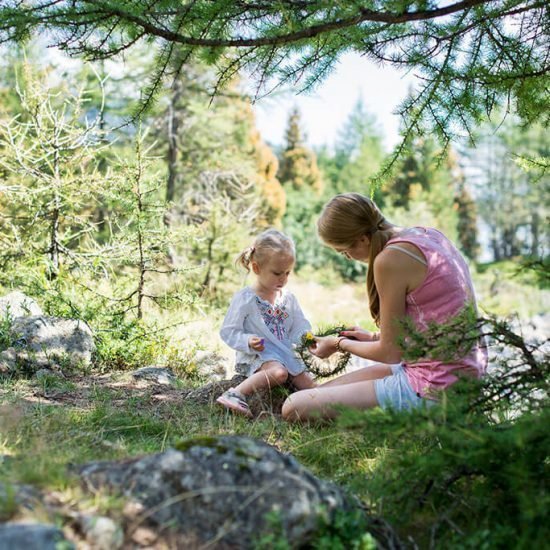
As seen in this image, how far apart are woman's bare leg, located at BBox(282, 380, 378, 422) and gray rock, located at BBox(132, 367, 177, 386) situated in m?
1.27

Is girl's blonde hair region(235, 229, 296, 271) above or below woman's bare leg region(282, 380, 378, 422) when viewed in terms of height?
above

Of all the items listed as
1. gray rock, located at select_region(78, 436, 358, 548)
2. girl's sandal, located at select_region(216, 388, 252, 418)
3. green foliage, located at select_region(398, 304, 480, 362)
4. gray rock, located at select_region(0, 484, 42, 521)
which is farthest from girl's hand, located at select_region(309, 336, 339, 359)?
gray rock, located at select_region(0, 484, 42, 521)

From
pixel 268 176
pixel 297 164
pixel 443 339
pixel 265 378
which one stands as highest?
pixel 297 164

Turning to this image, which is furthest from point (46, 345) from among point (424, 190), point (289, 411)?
point (424, 190)

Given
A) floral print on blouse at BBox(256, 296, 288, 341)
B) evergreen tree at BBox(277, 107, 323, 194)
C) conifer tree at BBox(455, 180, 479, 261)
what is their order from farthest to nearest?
conifer tree at BBox(455, 180, 479, 261)
evergreen tree at BBox(277, 107, 323, 194)
floral print on blouse at BBox(256, 296, 288, 341)

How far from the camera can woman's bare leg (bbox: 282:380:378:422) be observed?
10.4ft

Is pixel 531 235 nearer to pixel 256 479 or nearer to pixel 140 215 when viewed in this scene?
pixel 140 215

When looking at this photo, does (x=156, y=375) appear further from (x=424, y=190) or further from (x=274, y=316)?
(x=424, y=190)

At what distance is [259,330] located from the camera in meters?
4.09

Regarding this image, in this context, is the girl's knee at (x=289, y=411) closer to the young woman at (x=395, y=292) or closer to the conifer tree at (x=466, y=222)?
the young woman at (x=395, y=292)

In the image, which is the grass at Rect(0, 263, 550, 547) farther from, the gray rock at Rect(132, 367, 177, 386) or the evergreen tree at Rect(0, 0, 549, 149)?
the evergreen tree at Rect(0, 0, 549, 149)

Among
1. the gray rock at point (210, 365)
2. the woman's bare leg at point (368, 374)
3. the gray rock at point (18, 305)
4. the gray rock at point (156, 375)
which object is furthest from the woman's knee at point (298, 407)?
the gray rock at point (18, 305)

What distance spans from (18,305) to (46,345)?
75 cm

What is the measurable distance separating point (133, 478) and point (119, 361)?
312 centimetres
